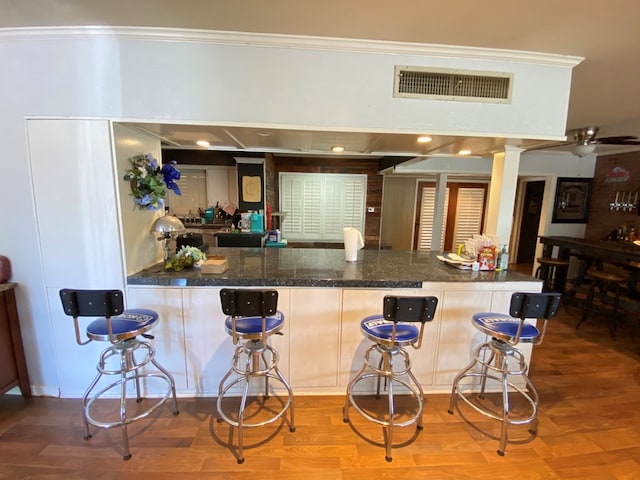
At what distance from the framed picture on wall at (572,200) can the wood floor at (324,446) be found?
152 inches

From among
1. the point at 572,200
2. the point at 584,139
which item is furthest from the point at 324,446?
the point at 572,200

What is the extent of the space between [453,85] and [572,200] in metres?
4.75

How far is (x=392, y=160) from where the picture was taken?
488 centimetres

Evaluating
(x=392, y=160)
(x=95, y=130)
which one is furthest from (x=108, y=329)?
(x=392, y=160)

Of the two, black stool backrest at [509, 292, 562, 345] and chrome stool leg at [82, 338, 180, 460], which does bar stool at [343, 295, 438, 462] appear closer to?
black stool backrest at [509, 292, 562, 345]

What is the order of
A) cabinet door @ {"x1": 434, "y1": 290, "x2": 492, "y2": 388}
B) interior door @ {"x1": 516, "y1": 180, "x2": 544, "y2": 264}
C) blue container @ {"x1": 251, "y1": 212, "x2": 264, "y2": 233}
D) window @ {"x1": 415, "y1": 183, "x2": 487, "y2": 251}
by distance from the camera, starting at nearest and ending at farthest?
cabinet door @ {"x1": 434, "y1": 290, "x2": 492, "y2": 388}, blue container @ {"x1": 251, "y1": 212, "x2": 264, "y2": 233}, interior door @ {"x1": 516, "y1": 180, "x2": 544, "y2": 264}, window @ {"x1": 415, "y1": 183, "x2": 487, "y2": 251}

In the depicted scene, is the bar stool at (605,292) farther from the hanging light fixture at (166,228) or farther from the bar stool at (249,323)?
the hanging light fixture at (166,228)

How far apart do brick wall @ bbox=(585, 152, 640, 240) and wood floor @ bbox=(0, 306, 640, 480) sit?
3.72 meters

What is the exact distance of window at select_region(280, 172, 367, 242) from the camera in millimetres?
6246

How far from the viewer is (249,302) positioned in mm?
1494

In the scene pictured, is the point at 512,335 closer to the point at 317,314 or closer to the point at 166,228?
the point at 317,314

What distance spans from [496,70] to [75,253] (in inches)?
120

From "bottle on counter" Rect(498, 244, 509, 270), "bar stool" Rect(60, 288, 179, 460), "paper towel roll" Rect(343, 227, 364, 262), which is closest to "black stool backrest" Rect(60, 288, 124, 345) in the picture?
"bar stool" Rect(60, 288, 179, 460)

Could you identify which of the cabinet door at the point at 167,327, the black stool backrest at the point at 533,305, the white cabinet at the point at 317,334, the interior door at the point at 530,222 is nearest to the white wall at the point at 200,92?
the cabinet door at the point at 167,327
